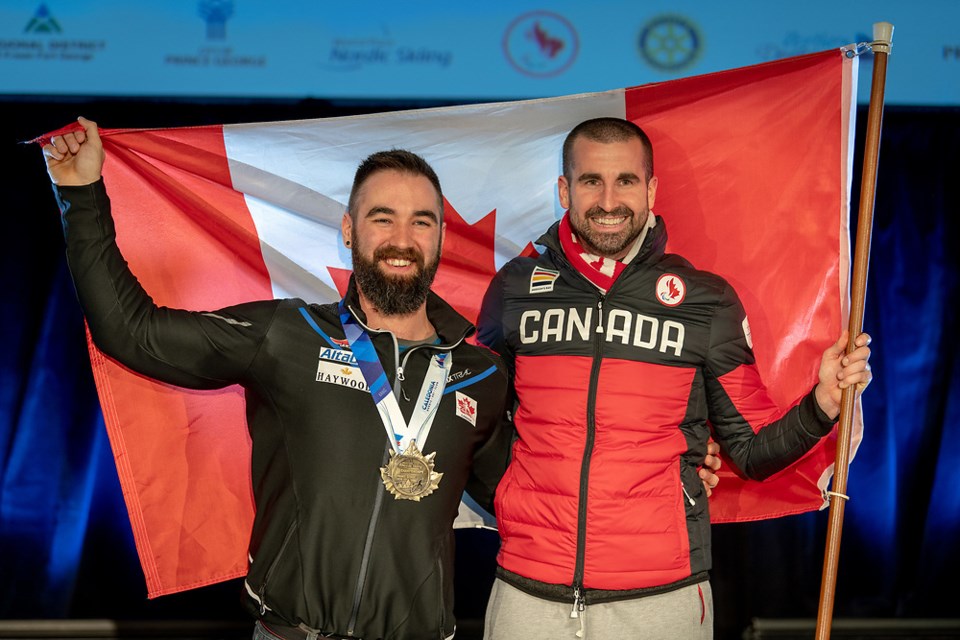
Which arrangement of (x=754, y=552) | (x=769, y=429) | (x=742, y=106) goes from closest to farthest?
(x=769, y=429) → (x=742, y=106) → (x=754, y=552)

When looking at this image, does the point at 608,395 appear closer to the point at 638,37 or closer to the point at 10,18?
the point at 638,37

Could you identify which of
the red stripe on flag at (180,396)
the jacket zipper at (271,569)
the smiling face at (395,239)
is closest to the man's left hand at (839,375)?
the smiling face at (395,239)

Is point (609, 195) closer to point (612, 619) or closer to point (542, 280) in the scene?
point (542, 280)

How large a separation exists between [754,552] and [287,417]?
244 cm

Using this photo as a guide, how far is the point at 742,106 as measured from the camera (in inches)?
96.7

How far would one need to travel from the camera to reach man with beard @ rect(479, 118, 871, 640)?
1.94 meters

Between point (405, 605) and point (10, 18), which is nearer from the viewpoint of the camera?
point (405, 605)

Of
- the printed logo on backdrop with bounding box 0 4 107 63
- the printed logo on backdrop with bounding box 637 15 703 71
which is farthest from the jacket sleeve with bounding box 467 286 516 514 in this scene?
the printed logo on backdrop with bounding box 0 4 107 63

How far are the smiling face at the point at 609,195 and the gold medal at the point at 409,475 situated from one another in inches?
24.8

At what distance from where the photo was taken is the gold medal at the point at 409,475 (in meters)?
1.87

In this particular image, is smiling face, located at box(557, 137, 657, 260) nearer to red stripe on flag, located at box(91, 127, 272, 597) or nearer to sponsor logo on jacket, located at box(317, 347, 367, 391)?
sponsor logo on jacket, located at box(317, 347, 367, 391)

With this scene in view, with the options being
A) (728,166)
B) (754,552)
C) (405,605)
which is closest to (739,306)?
(728,166)

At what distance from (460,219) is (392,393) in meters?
0.78

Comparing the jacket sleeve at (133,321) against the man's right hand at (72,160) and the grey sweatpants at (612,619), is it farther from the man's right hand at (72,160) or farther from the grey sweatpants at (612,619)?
the grey sweatpants at (612,619)
